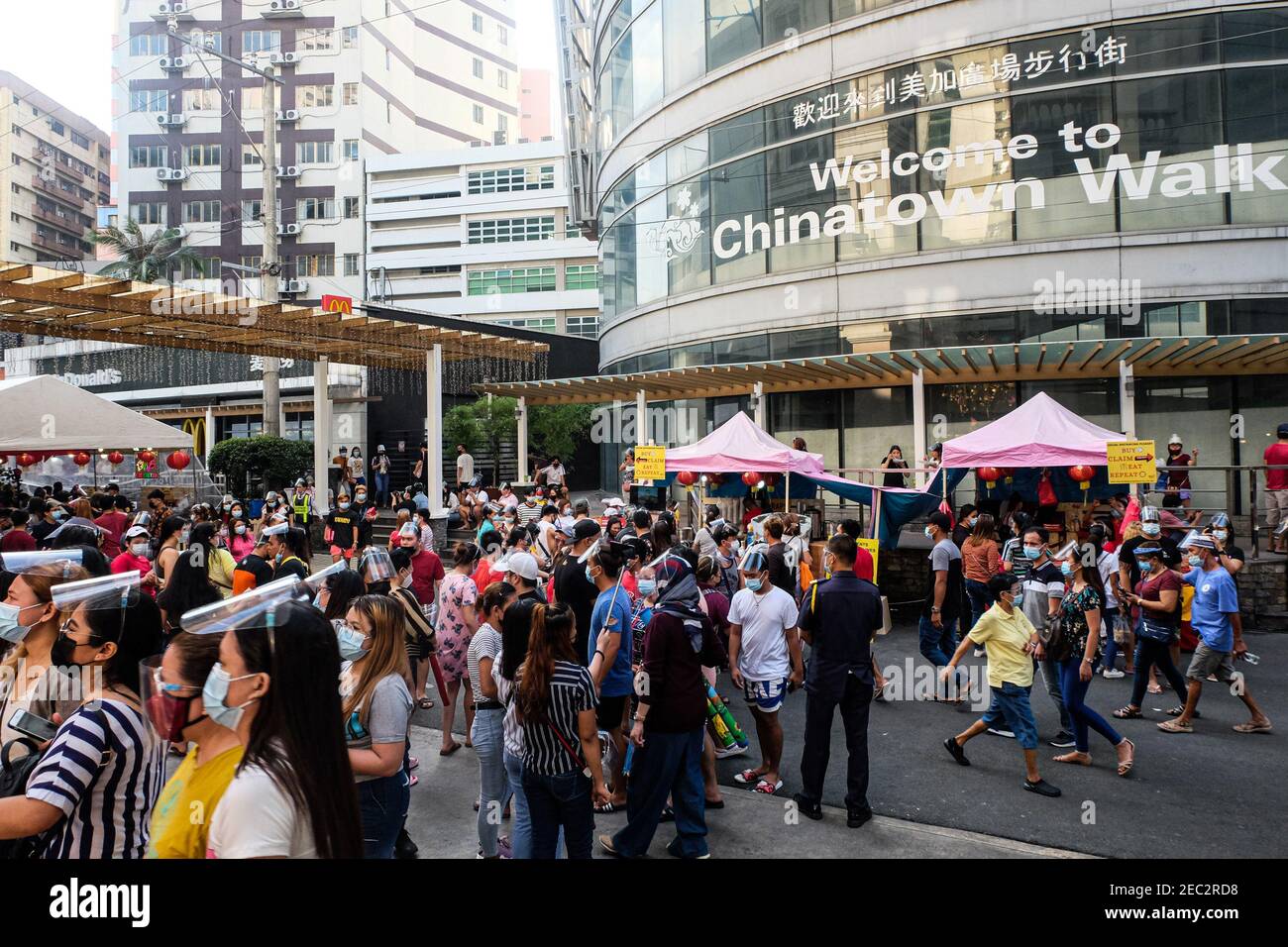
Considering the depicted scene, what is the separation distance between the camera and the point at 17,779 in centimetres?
278

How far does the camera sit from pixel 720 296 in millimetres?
23000

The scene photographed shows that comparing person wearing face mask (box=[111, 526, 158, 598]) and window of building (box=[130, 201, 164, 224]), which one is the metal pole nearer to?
person wearing face mask (box=[111, 526, 158, 598])

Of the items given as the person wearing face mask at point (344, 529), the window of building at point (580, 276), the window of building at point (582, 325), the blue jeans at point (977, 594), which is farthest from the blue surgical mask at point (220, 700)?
the window of building at point (580, 276)

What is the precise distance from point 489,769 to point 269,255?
92.7 ft

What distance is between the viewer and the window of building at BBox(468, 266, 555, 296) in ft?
169

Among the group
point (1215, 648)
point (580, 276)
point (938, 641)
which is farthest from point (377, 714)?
point (580, 276)

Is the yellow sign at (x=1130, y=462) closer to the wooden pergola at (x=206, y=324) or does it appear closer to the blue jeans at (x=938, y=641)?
the blue jeans at (x=938, y=641)

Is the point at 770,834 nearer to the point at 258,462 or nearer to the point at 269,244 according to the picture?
the point at 258,462

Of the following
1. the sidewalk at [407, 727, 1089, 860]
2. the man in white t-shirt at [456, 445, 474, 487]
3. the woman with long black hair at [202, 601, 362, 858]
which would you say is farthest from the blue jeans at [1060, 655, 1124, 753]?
the man in white t-shirt at [456, 445, 474, 487]
